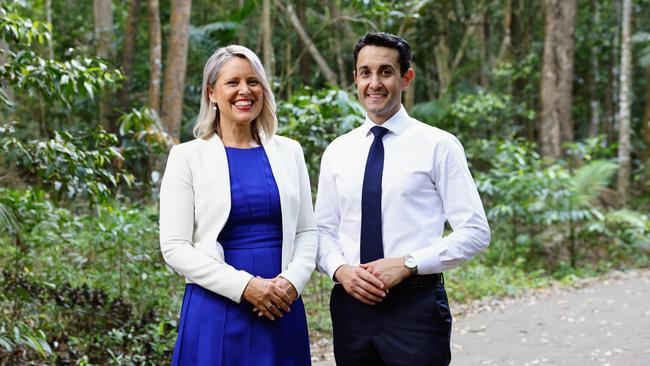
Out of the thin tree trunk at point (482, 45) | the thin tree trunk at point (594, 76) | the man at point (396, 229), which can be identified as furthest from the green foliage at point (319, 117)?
the thin tree trunk at point (594, 76)

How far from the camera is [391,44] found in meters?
2.92

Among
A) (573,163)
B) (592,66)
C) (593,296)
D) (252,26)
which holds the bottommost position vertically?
(593,296)

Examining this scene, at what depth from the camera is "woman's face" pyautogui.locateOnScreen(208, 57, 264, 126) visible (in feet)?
9.60

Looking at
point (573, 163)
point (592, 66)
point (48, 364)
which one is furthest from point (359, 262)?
point (592, 66)

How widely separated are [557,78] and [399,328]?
11.9m

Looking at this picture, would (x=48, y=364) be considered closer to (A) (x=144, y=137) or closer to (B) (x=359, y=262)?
(A) (x=144, y=137)

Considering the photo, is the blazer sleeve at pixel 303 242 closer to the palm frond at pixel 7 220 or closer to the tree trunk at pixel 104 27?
the palm frond at pixel 7 220

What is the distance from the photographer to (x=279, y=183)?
297 cm

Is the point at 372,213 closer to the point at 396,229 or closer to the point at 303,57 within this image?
the point at 396,229

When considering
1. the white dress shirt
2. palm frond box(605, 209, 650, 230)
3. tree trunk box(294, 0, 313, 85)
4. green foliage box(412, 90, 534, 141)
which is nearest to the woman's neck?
the white dress shirt

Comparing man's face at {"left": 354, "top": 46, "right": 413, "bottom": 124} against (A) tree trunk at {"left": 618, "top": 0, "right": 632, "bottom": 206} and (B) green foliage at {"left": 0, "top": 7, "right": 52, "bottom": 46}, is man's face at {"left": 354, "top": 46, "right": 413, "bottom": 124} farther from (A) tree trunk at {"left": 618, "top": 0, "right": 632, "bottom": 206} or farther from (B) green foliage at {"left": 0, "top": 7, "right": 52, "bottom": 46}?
(A) tree trunk at {"left": 618, "top": 0, "right": 632, "bottom": 206}

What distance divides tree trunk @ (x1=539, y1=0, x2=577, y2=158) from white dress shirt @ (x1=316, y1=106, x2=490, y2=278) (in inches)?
443

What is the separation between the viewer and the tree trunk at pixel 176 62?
10.6m

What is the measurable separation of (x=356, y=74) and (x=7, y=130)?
8.69 ft
